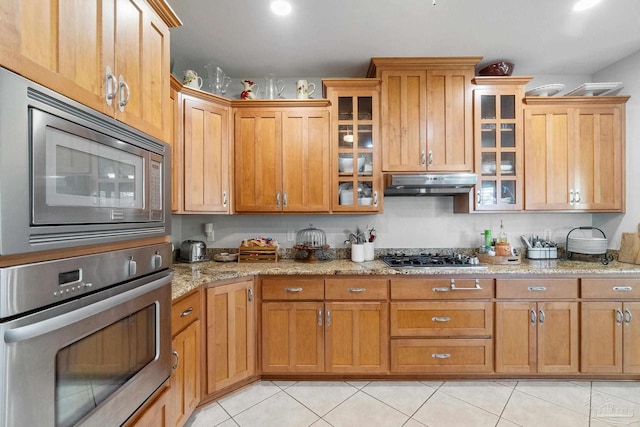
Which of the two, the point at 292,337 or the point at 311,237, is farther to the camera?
the point at 311,237

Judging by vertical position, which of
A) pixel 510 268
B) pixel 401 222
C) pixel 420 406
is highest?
pixel 401 222

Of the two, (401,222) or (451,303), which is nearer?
(451,303)

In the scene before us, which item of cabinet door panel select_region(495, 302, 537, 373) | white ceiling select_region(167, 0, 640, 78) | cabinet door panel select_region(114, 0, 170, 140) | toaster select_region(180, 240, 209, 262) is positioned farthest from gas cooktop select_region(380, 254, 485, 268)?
cabinet door panel select_region(114, 0, 170, 140)

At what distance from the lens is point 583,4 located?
1.90m

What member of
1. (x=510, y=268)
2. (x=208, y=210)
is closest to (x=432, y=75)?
(x=510, y=268)

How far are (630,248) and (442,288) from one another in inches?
70.6

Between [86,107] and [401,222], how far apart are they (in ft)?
8.47

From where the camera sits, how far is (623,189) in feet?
8.26

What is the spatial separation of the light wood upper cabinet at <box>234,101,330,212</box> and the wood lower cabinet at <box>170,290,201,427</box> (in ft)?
3.42

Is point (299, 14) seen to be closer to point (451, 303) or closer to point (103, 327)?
point (103, 327)

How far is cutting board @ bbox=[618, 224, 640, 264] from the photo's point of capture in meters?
2.42

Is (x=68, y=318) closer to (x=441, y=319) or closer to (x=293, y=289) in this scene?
(x=293, y=289)

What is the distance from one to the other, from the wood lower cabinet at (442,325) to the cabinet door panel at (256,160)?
4.42 ft

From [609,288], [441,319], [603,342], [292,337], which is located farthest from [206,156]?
[603,342]
